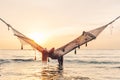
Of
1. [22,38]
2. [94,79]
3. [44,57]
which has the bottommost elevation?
[94,79]

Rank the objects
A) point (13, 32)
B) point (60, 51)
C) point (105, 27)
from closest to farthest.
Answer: point (13, 32), point (105, 27), point (60, 51)

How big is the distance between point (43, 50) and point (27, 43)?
5.36 feet

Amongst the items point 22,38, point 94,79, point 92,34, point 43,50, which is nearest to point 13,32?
point 22,38

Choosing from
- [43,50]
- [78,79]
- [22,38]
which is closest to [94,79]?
[78,79]

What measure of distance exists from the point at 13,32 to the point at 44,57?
3.65m

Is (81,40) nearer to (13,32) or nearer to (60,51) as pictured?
(60,51)

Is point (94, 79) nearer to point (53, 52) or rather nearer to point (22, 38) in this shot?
point (53, 52)

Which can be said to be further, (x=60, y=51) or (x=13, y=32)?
(x=60, y=51)

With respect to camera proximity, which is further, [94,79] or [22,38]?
[94,79]

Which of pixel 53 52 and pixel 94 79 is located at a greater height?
pixel 53 52

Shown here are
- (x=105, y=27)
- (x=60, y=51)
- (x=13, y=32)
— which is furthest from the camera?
(x=60, y=51)

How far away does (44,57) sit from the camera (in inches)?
1036

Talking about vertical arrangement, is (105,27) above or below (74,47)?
above

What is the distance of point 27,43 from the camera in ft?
84.0
